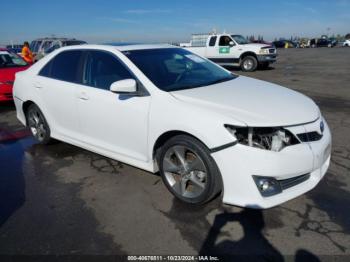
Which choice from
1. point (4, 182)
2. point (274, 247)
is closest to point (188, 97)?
point (274, 247)

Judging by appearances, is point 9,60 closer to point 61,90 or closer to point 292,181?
point 61,90

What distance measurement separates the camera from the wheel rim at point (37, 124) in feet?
16.7

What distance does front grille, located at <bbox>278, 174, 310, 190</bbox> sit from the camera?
2.92m

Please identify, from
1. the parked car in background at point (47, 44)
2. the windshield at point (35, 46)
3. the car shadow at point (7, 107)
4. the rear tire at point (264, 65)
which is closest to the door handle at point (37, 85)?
the car shadow at point (7, 107)

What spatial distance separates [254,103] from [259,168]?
75 cm

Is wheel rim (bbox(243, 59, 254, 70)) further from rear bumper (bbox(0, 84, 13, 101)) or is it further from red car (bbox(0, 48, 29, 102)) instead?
rear bumper (bbox(0, 84, 13, 101))

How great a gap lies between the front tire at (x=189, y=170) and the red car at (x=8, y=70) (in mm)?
6398

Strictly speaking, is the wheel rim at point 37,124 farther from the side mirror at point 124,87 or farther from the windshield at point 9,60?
the windshield at point 9,60

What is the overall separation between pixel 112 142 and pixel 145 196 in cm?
84

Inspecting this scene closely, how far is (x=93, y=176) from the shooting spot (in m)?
4.15

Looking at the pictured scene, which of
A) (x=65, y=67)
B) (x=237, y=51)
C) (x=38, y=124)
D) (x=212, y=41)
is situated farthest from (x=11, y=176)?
(x=212, y=41)

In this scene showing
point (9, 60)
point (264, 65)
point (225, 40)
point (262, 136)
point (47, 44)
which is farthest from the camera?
point (47, 44)

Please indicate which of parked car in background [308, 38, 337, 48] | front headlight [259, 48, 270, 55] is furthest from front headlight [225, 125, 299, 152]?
parked car in background [308, 38, 337, 48]

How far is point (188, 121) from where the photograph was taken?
304 centimetres
